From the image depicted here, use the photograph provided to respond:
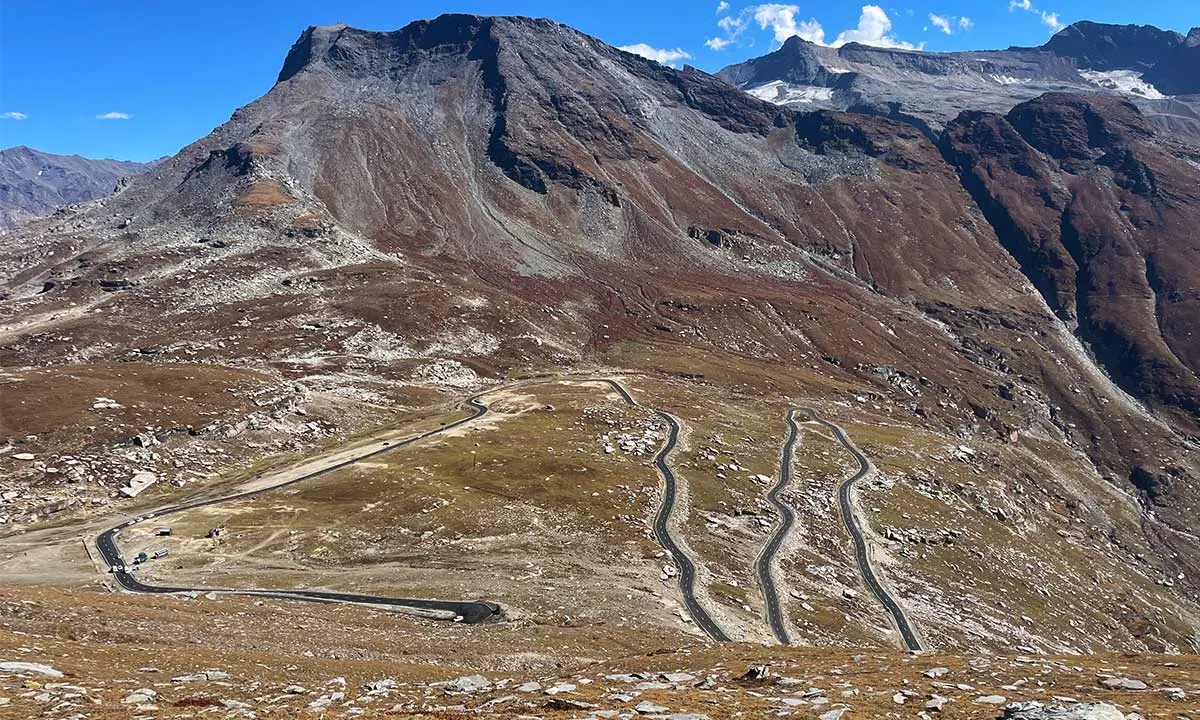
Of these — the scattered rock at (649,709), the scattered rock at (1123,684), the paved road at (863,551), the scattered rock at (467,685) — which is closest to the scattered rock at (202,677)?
the scattered rock at (467,685)

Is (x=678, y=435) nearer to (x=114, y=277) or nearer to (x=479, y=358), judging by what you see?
(x=479, y=358)

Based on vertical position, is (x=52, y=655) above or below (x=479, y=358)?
below

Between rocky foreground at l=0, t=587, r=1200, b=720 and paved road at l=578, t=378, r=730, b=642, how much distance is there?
17.8 m

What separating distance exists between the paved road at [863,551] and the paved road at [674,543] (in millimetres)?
19353

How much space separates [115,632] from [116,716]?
63.3ft

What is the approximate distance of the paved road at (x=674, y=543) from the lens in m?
56.8

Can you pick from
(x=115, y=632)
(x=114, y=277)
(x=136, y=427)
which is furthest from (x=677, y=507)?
(x=114, y=277)

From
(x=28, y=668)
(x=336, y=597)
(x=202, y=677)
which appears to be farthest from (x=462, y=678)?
(x=336, y=597)

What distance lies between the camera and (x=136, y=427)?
87812 millimetres

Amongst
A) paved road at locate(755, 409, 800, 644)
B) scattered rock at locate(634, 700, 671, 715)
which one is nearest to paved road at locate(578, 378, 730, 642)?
paved road at locate(755, 409, 800, 644)

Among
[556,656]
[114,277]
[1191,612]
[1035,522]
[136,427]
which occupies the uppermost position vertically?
[114,277]

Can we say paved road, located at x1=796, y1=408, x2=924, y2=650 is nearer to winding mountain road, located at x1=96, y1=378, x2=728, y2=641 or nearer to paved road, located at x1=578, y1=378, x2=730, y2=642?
paved road, located at x1=578, y1=378, x2=730, y2=642

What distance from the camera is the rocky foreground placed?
21.7 m

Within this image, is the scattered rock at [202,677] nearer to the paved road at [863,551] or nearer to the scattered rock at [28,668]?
the scattered rock at [28,668]
